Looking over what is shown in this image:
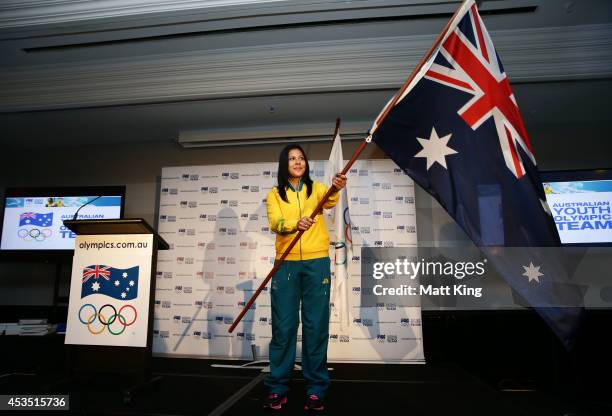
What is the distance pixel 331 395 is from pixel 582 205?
125 inches

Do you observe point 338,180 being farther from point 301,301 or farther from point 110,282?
point 110,282

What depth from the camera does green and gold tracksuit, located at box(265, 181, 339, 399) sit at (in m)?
1.91

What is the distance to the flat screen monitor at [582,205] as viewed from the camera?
3.42 meters

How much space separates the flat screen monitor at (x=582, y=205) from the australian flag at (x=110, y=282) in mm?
3837

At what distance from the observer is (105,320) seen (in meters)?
2.14

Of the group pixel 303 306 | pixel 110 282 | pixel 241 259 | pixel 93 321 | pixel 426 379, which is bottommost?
pixel 426 379

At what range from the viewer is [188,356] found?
12.0 feet

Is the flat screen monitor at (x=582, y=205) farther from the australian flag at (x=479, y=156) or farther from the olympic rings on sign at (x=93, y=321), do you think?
the olympic rings on sign at (x=93, y=321)

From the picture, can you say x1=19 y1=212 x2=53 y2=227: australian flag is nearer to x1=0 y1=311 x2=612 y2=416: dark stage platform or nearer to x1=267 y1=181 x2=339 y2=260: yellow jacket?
x1=0 y1=311 x2=612 y2=416: dark stage platform

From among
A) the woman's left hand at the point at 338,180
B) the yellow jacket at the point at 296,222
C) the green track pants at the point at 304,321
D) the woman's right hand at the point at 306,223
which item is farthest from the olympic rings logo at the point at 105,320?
the woman's left hand at the point at 338,180

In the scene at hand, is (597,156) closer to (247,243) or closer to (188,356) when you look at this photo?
(247,243)

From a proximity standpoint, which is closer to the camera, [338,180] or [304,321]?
[338,180]

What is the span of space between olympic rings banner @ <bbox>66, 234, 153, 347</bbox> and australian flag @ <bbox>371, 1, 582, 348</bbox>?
168cm

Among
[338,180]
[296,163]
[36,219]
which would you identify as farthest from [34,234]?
[338,180]
